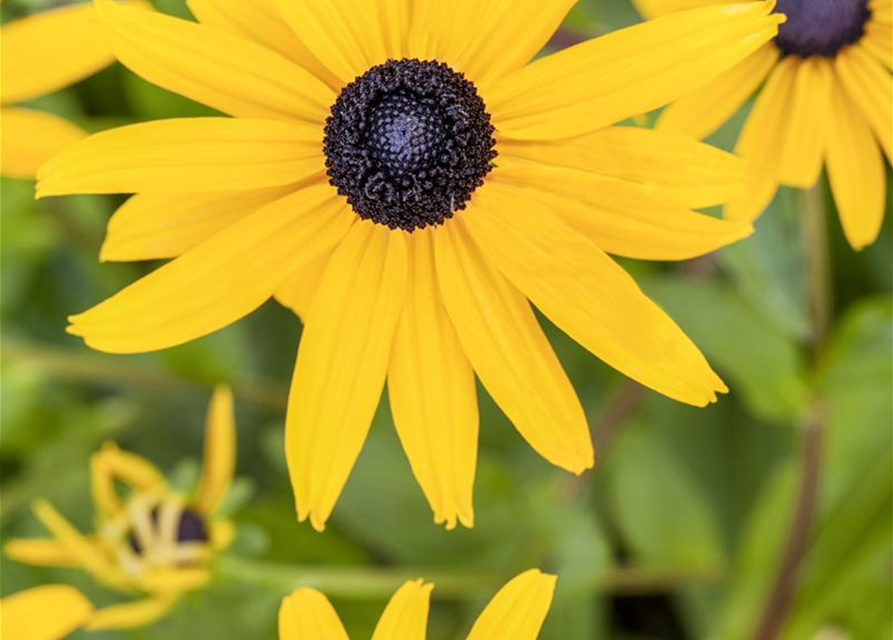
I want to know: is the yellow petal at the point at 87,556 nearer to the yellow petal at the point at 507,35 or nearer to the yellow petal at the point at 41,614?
the yellow petal at the point at 41,614

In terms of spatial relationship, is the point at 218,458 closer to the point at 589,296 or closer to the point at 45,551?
the point at 45,551

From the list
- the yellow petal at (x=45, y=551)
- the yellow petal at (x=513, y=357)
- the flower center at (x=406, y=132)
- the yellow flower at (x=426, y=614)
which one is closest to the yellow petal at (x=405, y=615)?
the yellow flower at (x=426, y=614)

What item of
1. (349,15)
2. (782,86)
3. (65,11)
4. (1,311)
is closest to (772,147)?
(782,86)

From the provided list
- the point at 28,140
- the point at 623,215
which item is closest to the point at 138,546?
the point at 28,140

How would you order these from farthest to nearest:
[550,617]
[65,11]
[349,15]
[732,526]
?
[732,526] → [550,617] → [65,11] → [349,15]

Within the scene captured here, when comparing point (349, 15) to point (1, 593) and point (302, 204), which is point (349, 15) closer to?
point (302, 204)

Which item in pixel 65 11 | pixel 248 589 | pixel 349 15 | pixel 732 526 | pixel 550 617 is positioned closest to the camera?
pixel 349 15
